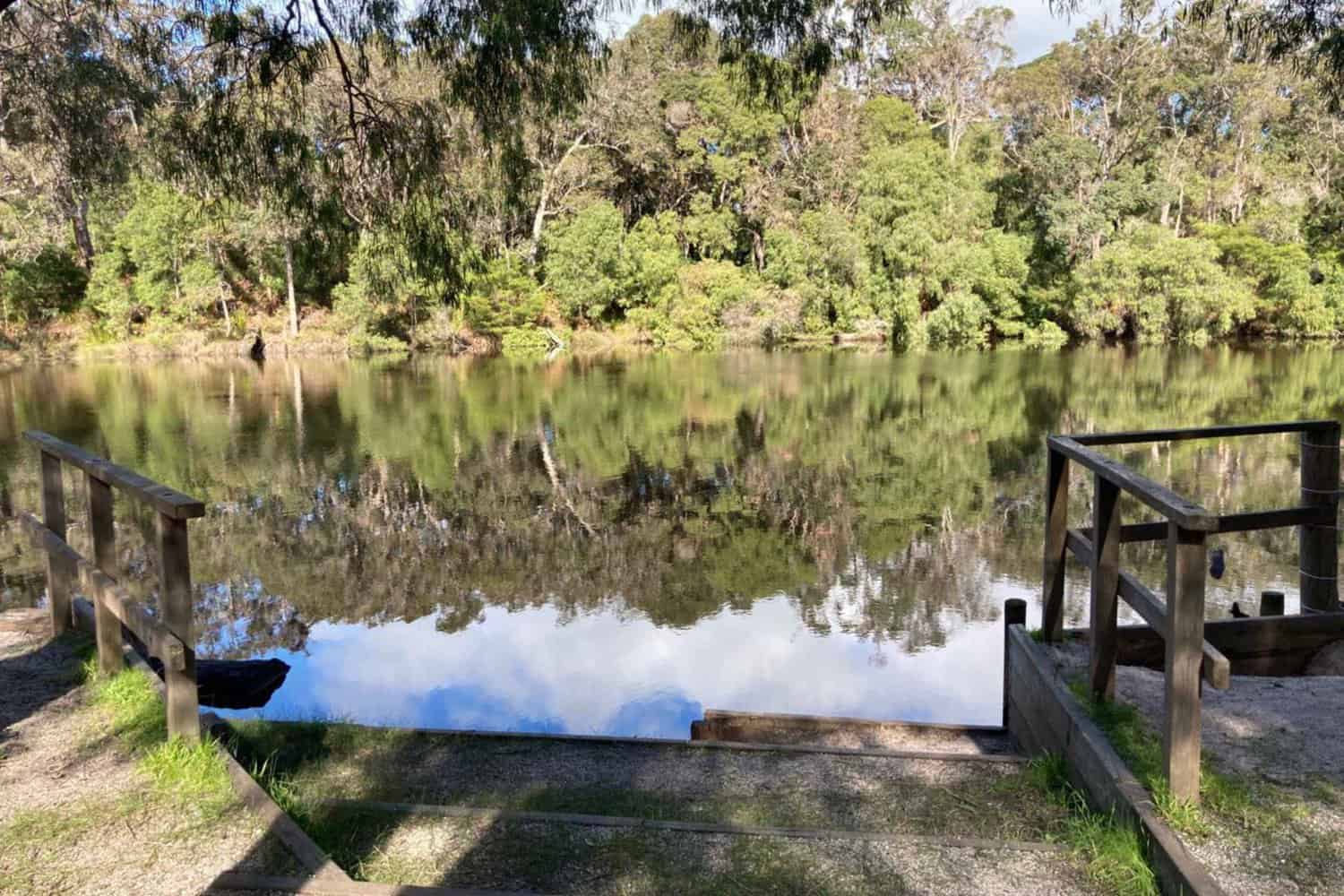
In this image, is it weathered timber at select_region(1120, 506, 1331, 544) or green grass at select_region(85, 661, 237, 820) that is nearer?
green grass at select_region(85, 661, 237, 820)

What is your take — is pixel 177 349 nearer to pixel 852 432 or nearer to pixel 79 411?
pixel 79 411

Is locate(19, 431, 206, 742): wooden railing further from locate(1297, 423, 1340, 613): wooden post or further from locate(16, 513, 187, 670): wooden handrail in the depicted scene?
locate(1297, 423, 1340, 613): wooden post

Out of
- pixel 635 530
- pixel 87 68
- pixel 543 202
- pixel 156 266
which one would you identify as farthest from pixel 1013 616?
pixel 156 266

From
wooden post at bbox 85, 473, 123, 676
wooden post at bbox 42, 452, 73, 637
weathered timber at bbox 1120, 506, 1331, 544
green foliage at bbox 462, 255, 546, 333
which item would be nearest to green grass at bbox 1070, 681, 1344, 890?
weathered timber at bbox 1120, 506, 1331, 544

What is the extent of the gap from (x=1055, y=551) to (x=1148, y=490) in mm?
1405

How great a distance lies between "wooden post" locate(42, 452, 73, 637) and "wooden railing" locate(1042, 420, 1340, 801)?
4.26 m

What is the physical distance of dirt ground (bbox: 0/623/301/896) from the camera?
2771mm

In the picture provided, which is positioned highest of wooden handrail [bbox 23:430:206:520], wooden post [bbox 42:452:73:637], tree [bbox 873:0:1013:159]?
tree [bbox 873:0:1013:159]

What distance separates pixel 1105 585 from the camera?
3756 millimetres

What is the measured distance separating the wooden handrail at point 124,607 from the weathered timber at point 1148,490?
2.96 metres

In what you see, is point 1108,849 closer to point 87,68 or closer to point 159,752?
point 159,752

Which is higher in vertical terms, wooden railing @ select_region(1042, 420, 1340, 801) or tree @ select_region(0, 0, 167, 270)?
tree @ select_region(0, 0, 167, 270)

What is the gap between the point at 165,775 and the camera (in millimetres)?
3322

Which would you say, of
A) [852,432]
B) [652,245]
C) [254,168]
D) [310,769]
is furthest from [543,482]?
[652,245]
